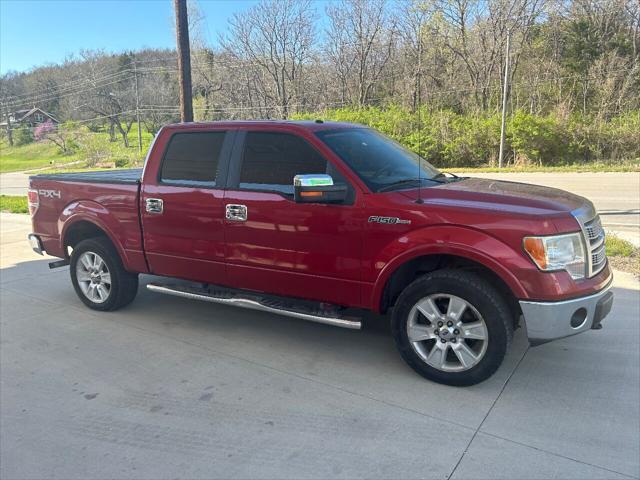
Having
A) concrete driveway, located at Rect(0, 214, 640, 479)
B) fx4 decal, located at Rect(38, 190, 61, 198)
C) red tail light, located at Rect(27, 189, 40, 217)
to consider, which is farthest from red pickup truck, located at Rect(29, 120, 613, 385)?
red tail light, located at Rect(27, 189, 40, 217)

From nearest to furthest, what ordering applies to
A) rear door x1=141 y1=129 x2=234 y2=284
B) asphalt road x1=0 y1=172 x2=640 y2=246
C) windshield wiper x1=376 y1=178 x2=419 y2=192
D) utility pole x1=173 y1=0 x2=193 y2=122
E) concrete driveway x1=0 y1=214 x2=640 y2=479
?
concrete driveway x1=0 y1=214 x2=640 y2=479 → windshield wiper x1=376 y1=178 x2=419 y2=192 → rear door x1=141 y1=129 x2=234 y2=284 → asphalt road x1=0 y1=172 x2=640 y2=246 → utility pole x1=173 y1=0 x2=193 y2=122

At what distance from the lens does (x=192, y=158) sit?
15.6ft

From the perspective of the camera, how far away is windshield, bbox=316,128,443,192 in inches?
158

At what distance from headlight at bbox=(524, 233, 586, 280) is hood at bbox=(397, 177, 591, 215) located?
7.3 inches

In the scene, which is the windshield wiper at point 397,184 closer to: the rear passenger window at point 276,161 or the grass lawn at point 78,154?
the rear passenger window at point 276,161

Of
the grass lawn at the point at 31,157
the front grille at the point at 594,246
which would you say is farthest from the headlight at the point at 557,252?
the grass lawn at the point at 31,157

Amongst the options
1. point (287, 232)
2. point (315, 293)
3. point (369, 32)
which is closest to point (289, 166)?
point (287, 232)

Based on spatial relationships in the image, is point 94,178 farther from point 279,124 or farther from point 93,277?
point 279,124

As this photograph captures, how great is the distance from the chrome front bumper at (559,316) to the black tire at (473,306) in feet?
0.54

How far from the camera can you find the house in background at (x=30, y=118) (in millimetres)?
83812

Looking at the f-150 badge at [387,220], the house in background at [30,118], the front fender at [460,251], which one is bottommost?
the front fender at [460,251]

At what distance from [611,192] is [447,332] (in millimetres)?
14322

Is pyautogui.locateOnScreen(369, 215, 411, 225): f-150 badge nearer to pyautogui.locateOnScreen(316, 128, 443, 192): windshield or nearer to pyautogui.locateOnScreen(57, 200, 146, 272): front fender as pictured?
pyautogui.locateOnScreen(316, 128, 443, 192): windshield

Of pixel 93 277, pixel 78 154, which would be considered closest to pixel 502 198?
pixel 93 277
